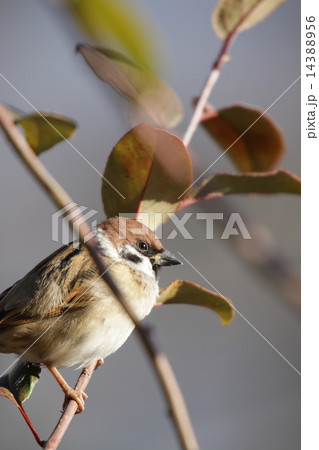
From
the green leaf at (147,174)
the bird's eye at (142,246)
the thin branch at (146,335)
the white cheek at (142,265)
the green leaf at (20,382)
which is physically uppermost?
the thin branch at (146,335)

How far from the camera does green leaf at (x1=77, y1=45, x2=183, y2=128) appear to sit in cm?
131

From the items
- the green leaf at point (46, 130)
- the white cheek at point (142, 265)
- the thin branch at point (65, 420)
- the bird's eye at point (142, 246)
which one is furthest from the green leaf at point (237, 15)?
the thin branch at point (65, 420)

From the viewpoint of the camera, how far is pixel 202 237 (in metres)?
5.88

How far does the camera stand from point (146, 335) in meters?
0.77

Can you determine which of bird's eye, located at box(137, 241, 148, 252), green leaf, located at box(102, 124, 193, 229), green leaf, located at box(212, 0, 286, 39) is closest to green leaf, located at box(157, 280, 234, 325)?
green leaf, located at box(102, 124, 193, 229)

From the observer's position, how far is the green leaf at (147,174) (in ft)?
6.71

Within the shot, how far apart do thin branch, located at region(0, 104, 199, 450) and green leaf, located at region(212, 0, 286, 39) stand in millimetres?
1550

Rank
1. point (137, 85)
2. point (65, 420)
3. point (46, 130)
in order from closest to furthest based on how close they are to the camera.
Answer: point (137, 85) → point (46, 130) → point (65, 420)

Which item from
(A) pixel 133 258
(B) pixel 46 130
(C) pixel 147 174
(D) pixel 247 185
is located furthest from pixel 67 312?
(B) pixel 46 130

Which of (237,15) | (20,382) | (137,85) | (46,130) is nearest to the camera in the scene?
(137,85)

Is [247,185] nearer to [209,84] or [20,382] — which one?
[209,84]

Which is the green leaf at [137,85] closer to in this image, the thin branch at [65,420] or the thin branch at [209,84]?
the thin branch at [209,84]

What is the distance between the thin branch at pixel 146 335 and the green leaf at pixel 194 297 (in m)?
1.38

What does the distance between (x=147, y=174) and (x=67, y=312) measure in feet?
3.11
